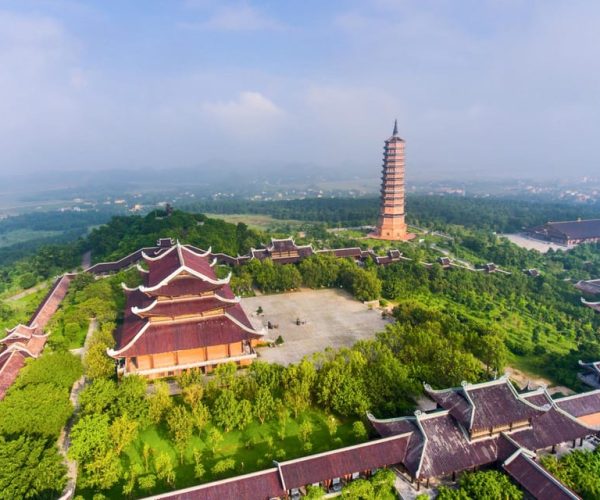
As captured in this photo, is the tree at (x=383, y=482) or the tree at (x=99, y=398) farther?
the tree at (x=99, y=398)

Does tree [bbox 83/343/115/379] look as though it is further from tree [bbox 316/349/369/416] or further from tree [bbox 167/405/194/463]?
tree [bbox 316/349/369/416]

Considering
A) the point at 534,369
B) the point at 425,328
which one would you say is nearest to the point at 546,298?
the point at 534,369

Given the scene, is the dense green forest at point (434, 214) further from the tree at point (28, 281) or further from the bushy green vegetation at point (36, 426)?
the bushy green vegetation at point (36, 426)

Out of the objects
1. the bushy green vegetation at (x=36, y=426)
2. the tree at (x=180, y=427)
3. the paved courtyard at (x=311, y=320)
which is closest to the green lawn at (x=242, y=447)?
the tree at (x=180, y=427)

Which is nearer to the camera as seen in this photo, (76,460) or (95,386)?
(76,460)

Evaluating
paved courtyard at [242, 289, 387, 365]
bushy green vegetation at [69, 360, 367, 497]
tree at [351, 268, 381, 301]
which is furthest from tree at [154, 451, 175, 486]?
tree at [351, 268, 381, 301]

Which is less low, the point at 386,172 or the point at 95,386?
the point at 386,172

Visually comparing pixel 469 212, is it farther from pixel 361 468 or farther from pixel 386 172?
pixel 361 468
